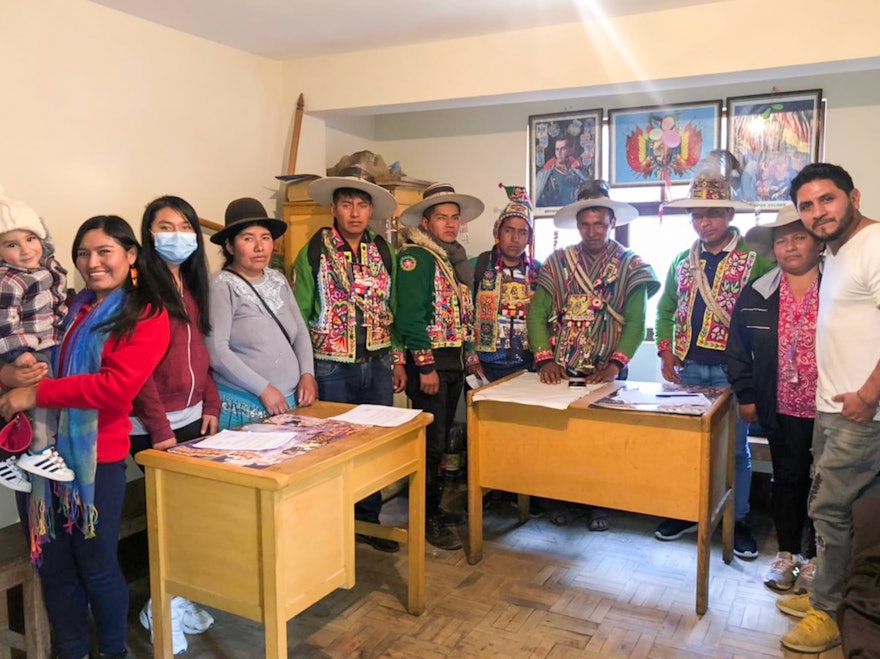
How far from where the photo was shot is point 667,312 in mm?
3324

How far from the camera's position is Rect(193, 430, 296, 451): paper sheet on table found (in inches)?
80.8

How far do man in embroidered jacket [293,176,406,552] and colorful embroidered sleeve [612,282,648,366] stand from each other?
3.48ft

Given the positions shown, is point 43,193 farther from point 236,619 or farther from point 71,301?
point 236,619

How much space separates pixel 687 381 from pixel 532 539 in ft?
3.35

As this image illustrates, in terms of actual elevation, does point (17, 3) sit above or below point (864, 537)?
above

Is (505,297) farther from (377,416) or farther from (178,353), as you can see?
(178,353)

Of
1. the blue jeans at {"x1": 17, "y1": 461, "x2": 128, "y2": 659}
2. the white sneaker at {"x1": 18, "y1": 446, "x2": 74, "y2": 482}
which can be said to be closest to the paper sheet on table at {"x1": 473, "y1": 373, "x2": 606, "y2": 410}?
the blue jeans at {"x1": 17, "y1": 461, "x2": 128, "y2": 659}

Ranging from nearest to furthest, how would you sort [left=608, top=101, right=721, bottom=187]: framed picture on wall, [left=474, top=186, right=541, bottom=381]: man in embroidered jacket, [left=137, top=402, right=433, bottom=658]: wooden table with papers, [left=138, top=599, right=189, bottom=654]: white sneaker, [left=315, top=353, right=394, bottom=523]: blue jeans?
1. [left=137, top=402, right=433, bottom=658]: wooden table with papers
2. [left=138, top=599, right=189, bottom=654]: white sneaker
3. [left=315, top=353, right=394, bottom=523]: blue jeans
4. [left=474, top=186, right=541, bottom=381]: man in embroidered jacket
5. [left=608, top=101, right=721, bottom=187]: framed picture on wall

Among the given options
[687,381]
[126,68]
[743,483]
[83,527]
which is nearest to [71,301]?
[83,527]

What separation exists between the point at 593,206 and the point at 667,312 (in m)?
0.61

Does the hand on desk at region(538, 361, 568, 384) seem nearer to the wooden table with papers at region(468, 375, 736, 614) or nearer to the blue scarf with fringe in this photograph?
the wooden table with papers at region(468, 375, 736, 614)

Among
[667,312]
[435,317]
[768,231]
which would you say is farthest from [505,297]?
[768,231]

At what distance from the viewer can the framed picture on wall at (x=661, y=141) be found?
4.12 m

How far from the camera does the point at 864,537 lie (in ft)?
6.88
